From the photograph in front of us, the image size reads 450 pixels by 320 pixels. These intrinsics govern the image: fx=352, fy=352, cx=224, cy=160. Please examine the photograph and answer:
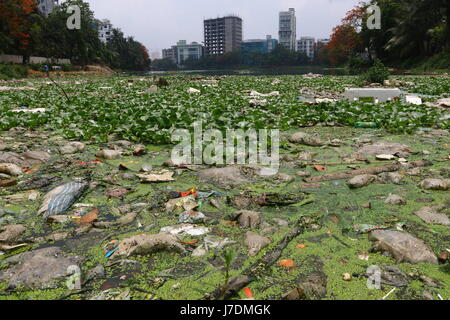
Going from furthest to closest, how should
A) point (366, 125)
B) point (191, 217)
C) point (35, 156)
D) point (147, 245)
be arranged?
point (366, 125), point (35, 156), point (191, 217), point (147, 245)

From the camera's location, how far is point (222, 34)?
486ft

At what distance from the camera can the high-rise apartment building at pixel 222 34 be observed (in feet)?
479

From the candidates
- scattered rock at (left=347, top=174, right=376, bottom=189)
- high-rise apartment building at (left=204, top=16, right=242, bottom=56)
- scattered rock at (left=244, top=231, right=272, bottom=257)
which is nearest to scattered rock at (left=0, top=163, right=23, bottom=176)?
scattered rock at (left=244, top=231, right=272, bottom=257)

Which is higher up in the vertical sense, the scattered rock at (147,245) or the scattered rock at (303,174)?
the scattered rock at (303,174)

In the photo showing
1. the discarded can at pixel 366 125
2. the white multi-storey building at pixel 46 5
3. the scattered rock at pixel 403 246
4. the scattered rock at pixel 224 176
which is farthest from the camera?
the white multi-storey building at pixel 46 5

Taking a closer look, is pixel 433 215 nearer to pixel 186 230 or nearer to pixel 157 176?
pixel 186 230

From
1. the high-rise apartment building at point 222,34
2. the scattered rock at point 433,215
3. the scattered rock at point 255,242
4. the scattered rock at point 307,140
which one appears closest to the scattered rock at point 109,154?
the scattered rock at point 307,140

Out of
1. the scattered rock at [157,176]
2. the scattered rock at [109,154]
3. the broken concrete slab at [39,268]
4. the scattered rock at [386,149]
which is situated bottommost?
the broken concrete slab at [39,268]

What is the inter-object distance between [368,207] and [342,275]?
0.86m

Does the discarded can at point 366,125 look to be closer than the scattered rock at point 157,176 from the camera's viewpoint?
No

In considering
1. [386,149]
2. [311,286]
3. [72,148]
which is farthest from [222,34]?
[311,286]

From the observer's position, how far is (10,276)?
1671mm

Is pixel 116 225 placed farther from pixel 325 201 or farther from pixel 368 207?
pixel 368 207

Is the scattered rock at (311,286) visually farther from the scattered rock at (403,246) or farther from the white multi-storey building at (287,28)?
the white multi-storey building at (287,28)
